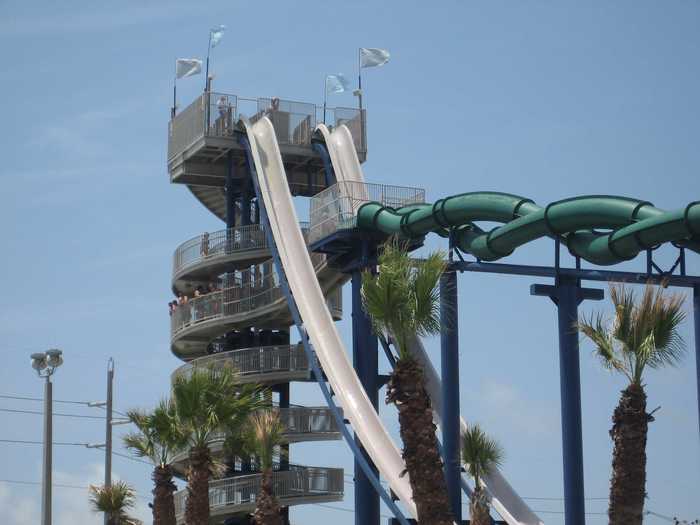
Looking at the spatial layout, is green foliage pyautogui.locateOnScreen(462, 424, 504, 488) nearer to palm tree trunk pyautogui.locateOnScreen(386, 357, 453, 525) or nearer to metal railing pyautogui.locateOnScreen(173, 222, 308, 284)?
palm tree trunk pyautogui.locateOnScreen(386, 357, 453, 525)

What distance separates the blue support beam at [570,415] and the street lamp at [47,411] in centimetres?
1204

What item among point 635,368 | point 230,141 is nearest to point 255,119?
point 230,141

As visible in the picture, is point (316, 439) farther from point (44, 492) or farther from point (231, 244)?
point (44, 492)

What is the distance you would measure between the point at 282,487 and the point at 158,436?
13.3 metres

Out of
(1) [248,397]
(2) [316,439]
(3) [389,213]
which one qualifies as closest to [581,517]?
(1) [248,397]

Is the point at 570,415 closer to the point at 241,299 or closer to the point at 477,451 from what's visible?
the point at 477,451

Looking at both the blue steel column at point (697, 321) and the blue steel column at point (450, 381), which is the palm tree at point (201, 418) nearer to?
the blue steel column at point (450, 381)

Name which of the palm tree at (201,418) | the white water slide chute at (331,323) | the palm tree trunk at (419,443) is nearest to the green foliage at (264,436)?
the palm tree at (201,418)

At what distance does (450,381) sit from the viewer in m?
41.0

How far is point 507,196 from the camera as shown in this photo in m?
42.3

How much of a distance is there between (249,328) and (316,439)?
18.1ft

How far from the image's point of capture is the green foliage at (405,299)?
3547cm

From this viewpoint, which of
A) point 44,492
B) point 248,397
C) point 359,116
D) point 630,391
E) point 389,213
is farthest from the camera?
point 359,116

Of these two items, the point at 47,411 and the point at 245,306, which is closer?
the point at 47,411
